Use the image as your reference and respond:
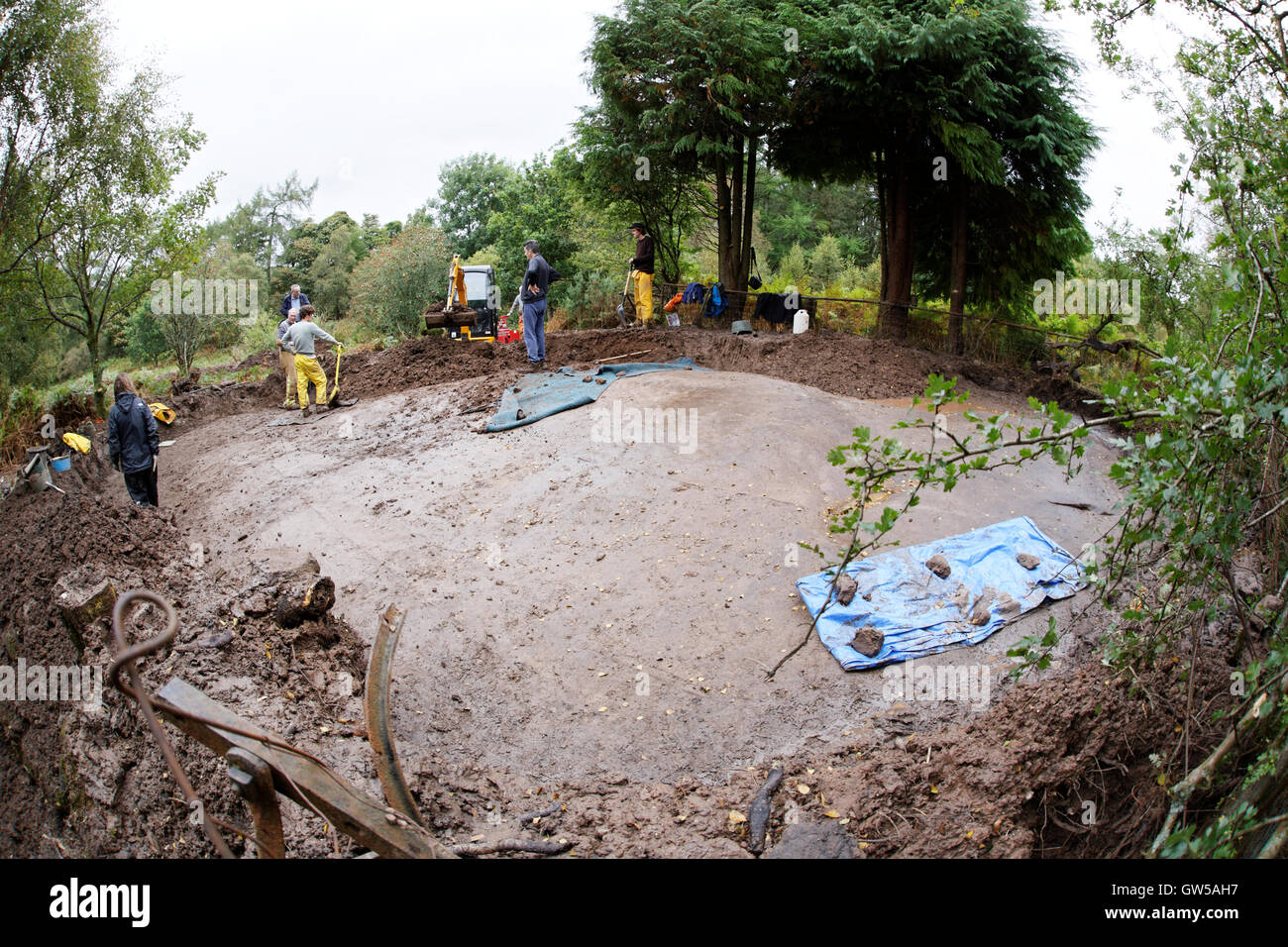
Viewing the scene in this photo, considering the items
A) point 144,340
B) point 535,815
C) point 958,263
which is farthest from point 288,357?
point 144,340

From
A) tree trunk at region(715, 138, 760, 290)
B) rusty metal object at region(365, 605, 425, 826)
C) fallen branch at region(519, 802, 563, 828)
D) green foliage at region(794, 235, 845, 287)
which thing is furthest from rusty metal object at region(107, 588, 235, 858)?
green foliage at region(794, 235, 845, 287)

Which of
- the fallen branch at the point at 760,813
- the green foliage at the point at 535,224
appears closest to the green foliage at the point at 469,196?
the green foliage at the point at 535,224

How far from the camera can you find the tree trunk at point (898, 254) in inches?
671

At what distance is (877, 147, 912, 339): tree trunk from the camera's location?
17.0 metres

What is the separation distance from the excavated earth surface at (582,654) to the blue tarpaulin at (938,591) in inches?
8.4

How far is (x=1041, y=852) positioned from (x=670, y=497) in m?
5.80

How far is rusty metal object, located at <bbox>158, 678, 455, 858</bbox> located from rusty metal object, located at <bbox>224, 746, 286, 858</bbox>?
53mm

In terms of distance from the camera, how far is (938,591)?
7535 millimetres

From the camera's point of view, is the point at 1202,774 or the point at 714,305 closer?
the point at 1202,774

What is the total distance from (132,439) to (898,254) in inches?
551

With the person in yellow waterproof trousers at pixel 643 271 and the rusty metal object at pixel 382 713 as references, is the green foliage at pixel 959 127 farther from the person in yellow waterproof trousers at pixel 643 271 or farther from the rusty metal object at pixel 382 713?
the rusty metal object at pixel 382 713

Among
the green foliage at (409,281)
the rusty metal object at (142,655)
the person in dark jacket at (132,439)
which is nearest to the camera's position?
the rusty metal object at (142,655)

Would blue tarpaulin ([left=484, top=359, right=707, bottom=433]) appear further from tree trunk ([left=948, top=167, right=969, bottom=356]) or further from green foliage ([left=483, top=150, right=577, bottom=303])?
green foliage ([left=483, top=150, right=577, bottom=303])

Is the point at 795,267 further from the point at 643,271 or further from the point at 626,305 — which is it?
the point at 643,271
